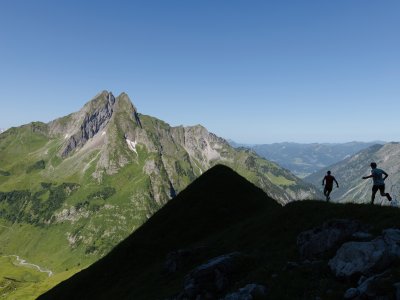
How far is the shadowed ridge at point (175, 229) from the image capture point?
68250mm

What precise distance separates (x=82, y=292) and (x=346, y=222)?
2227 inches

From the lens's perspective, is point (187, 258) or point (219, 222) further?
point (219, 222)

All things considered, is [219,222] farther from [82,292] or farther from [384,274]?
[384,274]

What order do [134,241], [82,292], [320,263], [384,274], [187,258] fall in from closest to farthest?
[384,274], [320,263], [187,258], [82,292], [134,241]

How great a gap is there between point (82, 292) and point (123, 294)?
21.1m

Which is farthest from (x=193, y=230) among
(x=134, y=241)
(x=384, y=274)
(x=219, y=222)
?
(x=384, y=274)

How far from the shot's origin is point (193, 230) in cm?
7256

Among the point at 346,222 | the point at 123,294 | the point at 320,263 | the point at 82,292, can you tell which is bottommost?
the point at 82,292

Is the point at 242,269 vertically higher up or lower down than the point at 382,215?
lower down

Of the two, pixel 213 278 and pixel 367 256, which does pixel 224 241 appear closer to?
pixel 213 278

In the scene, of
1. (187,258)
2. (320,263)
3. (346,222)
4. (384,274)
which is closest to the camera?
(384,274)

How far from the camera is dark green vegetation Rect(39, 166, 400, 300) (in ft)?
91.0

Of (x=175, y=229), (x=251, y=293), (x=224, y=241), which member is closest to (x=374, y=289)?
(x=251, y=293)

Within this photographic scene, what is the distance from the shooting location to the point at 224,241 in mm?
49344
